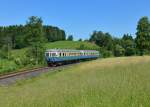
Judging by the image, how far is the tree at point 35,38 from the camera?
6325 centimetres

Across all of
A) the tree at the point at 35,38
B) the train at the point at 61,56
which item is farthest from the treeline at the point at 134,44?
the tree at the point at 35,38

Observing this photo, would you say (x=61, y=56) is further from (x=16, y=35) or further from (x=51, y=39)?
(x=51, y=39)

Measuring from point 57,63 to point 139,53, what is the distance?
5645 cm

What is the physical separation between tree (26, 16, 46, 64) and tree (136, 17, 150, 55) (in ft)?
150

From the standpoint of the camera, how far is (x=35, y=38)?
212 ft

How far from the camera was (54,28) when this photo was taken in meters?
175

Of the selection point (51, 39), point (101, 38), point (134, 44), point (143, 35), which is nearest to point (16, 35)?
point (51, 39)

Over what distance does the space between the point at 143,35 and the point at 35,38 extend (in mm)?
47817

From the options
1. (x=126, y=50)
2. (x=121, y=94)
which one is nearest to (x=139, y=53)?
(x=126, y=50)

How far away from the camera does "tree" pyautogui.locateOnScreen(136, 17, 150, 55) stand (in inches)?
4053

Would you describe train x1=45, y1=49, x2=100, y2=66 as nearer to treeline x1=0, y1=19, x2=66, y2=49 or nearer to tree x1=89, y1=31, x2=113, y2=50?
treeline x1=0, y1=19, x2=66, y2=49

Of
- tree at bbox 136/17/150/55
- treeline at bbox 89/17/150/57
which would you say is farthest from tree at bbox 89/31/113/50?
tree at bbox 136/17/150/55

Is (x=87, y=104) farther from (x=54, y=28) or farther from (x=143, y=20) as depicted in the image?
(x=54, y=28)

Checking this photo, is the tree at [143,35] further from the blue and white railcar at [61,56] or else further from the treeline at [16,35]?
the blue and white railcar at [61,56]
